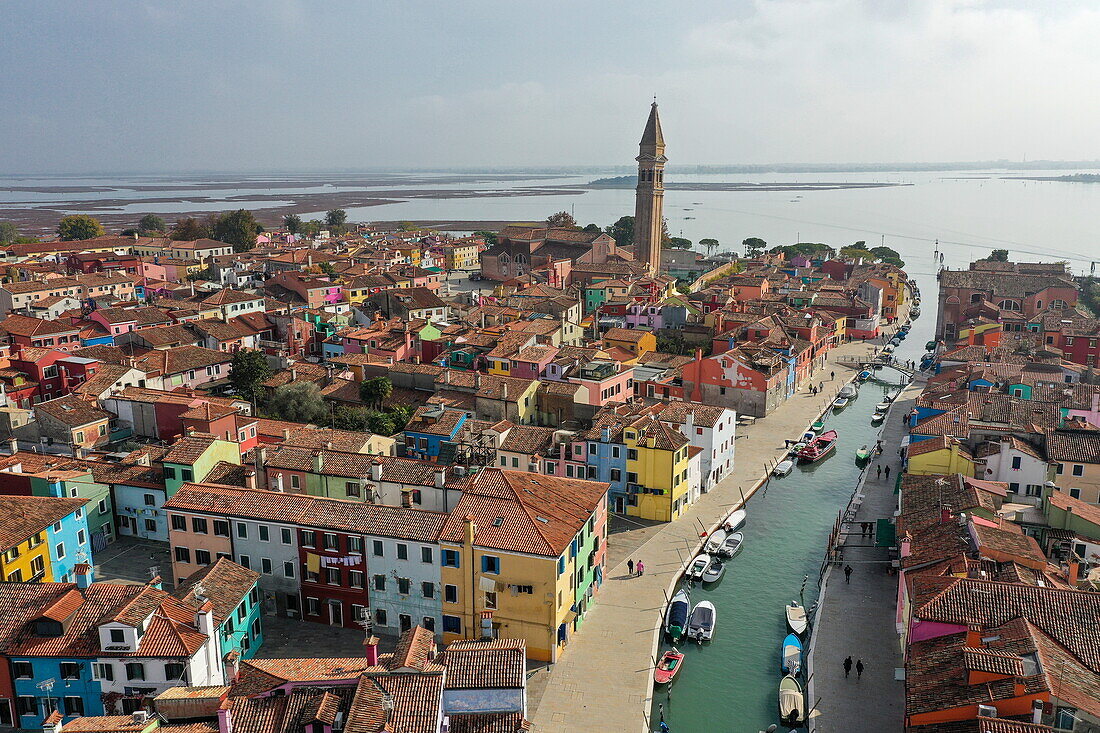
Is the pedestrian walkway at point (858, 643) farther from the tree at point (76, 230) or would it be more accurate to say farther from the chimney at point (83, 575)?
the tree at point (76, 230)

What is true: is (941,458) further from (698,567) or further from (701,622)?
(701,622)

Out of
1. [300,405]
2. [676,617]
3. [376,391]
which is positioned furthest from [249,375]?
[676,617]

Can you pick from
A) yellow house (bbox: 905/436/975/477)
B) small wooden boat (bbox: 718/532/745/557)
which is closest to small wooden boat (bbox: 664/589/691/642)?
small wooden boat (bbox: 718/532/745/557)

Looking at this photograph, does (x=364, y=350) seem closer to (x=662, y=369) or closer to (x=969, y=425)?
(x=662, y=369)

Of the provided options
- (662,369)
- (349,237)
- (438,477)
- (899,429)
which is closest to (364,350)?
(662,369)

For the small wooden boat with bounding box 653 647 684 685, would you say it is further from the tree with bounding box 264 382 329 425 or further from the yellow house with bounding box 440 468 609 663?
the tree with bounding box 264 382 329 425

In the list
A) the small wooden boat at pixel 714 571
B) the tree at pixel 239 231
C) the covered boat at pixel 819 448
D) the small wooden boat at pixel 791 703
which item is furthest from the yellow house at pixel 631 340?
the tree at pixel 239 231
